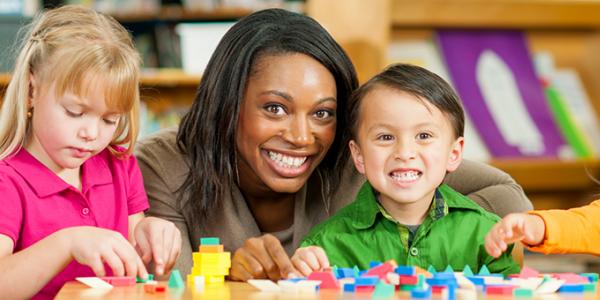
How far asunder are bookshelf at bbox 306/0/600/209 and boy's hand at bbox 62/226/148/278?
7.37 ft

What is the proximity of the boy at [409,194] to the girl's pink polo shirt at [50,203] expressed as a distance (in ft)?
1.29

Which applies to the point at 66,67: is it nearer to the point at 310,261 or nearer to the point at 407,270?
the point at 310,261

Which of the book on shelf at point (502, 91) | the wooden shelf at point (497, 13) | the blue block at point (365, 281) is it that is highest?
the wooden shelf at point (497, 13)

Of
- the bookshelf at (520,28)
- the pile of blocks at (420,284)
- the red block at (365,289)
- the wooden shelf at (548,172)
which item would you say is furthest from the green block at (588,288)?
the wooden shelf at (548,172)

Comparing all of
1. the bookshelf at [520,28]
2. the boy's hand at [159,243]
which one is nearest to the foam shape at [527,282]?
the boy's hand at [159,243]

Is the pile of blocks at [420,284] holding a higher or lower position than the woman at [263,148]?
lower

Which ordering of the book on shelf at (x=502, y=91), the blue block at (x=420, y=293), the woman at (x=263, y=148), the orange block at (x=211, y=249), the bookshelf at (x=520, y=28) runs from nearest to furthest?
1. the blue block at (x=420, y=293)
2. the orange block at (x=211, y=249)
3. the woman at (x=263, y=148)
4. the bookshelf at (x=520, y=28)
5. the book on shelf at (x=502, y=91)

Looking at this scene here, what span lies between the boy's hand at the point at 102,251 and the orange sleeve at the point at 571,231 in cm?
68

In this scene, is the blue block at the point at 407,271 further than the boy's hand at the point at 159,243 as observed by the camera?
No

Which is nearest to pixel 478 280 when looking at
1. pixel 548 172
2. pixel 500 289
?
pixel 500 289

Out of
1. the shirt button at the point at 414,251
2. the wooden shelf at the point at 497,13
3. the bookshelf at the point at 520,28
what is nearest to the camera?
the shirt button at the point at 414,251

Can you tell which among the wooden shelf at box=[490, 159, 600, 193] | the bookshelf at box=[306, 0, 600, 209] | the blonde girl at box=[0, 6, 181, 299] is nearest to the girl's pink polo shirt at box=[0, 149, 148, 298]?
the blonde girl at box=[0, 6, 181, 299]

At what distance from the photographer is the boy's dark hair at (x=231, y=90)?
228 centimetres

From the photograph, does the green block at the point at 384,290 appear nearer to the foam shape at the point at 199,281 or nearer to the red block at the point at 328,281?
the red block at the point at 328,281
